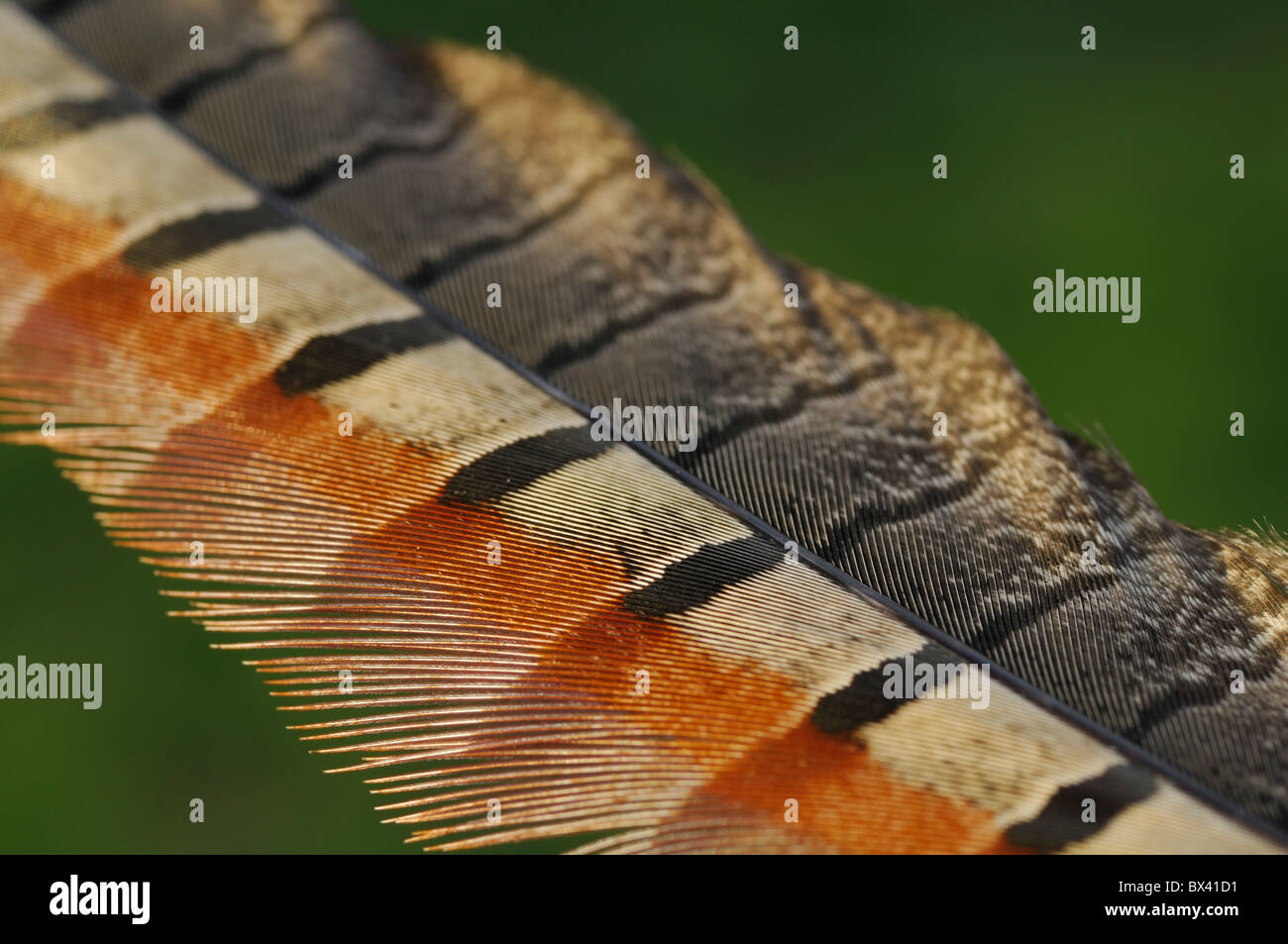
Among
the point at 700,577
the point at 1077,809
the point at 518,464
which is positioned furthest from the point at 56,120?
the point at 1077,809

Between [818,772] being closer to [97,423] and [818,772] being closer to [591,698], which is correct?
[591,698]

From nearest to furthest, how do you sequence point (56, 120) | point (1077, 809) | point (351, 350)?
point (1077, 809), point (351, 350), point (56, 120)

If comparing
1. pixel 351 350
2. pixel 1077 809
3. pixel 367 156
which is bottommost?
pixel 1077 809

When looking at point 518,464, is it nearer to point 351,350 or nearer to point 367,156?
point 351,350

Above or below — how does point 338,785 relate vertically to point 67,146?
below
